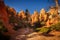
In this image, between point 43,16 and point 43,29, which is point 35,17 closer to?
point 43,16

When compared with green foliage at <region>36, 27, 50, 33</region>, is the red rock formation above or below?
above

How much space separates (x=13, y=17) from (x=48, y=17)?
3.00ft

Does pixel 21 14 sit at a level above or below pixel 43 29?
above

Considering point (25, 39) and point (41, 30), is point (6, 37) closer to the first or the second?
point (25, 39)

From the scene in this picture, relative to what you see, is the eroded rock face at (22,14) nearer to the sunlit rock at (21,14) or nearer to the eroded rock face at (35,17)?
the sunlit rock at (21,14)

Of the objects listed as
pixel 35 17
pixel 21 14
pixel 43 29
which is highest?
pixel 21 14

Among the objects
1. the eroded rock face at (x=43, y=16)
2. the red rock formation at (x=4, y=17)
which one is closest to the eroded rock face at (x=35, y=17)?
the eroded rock face at (x=43, y=16)

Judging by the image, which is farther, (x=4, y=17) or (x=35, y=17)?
(x=35, y=17)

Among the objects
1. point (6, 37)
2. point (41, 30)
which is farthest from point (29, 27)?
point (6, 37)

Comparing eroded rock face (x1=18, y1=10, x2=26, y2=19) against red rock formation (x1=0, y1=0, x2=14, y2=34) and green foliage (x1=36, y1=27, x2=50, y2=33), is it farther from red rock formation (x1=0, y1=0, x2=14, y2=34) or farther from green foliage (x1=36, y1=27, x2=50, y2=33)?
green foliage (x1=36, y1=27, x2=50, y2=33)

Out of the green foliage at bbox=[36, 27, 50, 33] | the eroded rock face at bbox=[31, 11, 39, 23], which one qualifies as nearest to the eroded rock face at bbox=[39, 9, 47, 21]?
the eroded rock face at bbox=[31, 11, 39, 23]

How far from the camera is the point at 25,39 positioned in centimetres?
404

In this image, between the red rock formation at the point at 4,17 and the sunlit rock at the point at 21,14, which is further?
the sunlit rock at the point at 21,14

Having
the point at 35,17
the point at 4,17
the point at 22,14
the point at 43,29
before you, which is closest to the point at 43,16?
the point at 35,17
